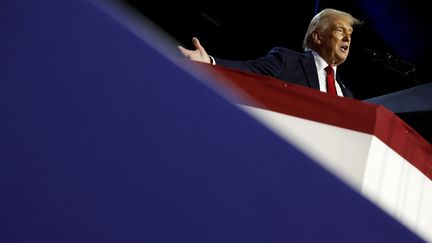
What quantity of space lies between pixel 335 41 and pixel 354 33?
1.81 meters

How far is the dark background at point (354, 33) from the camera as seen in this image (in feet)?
11.2

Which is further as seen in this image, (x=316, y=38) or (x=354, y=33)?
(x=354, y=33)

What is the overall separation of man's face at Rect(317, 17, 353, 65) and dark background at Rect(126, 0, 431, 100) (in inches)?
56.6

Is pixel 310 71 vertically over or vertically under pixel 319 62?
under

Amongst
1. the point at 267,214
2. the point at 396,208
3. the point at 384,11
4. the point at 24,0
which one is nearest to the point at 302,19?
the point at 384,11

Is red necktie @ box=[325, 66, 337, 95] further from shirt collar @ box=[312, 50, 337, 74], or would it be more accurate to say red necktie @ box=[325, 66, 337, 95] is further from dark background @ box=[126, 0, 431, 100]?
dark background @ box=[126, 0, 431, 100]

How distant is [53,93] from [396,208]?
30.2 inches

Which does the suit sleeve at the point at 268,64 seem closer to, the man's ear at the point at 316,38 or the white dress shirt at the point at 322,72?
the white dress shirt at the point at 322,72

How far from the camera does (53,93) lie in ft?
1.87

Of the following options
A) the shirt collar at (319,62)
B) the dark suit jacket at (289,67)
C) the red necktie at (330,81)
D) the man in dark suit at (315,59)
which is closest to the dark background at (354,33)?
the man in dark suit at (315,59)

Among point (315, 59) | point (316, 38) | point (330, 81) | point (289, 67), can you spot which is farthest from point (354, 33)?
point (289, 67)

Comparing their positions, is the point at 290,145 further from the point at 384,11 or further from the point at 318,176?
the point at 384,11

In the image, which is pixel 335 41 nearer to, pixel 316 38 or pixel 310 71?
pixel 316 38

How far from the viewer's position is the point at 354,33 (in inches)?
142
